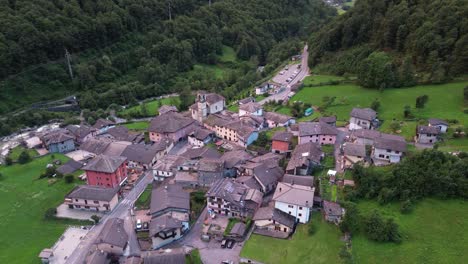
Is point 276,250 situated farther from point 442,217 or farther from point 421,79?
point 421,79

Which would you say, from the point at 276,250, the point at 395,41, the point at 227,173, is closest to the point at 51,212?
the point at 227,173

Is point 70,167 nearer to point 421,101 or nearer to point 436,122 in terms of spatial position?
point 436,122

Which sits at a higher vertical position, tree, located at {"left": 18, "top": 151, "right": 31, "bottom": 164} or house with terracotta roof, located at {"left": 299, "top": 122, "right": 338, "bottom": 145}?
house with terracotta roof, located at {"left": 299, "top": 122, "right": 338, "bottom": 145}

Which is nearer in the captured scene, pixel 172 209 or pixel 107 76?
pixel 172 209

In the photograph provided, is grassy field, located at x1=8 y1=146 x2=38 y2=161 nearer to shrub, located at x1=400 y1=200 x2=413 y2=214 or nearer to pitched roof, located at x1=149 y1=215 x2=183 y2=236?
pitched roof, located at x1=149 y1=215 x2=183 y2=236

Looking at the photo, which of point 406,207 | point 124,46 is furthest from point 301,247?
point 124,46

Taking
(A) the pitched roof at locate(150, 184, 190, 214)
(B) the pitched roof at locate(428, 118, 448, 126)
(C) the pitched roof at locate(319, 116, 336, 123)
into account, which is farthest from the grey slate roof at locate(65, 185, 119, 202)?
(B) the pitched roof at locate(428, 118, 448, 126)

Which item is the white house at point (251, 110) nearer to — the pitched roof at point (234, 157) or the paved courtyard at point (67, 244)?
the pitched roof at point (234, 157)
